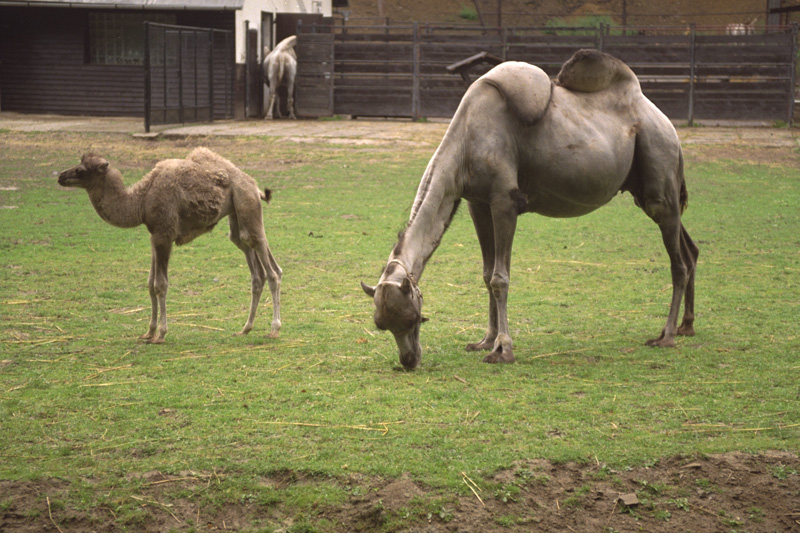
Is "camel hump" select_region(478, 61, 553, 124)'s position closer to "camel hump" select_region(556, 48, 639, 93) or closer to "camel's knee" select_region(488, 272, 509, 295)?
"camel hump" select_region(556, 48, 639, 93)

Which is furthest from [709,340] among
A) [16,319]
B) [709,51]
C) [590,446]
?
[709,51]

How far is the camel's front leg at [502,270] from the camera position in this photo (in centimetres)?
627

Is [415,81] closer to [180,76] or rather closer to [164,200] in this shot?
[180,76]

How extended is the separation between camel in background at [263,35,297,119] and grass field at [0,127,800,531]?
13.9 metres

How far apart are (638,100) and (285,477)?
168 inches

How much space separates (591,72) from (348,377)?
2971mm

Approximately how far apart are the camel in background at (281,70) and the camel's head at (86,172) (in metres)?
18.7

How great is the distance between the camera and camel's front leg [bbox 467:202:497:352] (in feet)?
22.1

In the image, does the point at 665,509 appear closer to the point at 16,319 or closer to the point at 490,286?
the point at 490,286

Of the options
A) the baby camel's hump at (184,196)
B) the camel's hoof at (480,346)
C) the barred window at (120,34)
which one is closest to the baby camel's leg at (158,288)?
the baby camel's hump at (184,196)

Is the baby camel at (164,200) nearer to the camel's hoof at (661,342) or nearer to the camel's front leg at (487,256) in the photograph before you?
the camel's front leg at (487,256)

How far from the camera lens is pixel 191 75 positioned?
2394cm

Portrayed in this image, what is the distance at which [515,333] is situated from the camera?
7.22m

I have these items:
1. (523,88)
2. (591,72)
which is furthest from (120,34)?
(523,88)
